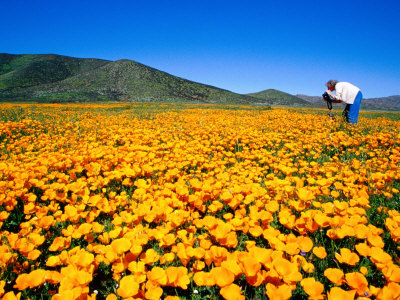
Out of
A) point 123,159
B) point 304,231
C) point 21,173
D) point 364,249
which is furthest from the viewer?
point 123,159

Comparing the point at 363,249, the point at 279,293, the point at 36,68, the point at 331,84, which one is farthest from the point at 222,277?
the point at 36,68

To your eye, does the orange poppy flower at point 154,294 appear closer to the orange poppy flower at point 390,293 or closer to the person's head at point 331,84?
the orange poppy flower at point 390,293

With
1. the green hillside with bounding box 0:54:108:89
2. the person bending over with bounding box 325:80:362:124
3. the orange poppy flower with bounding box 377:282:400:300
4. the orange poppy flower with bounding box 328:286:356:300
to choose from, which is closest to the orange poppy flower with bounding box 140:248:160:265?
the orange poppy flower with bounding box 328:286:356:300

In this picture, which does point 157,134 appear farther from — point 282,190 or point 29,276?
point 29,276

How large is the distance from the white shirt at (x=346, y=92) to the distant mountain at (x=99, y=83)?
3937cm

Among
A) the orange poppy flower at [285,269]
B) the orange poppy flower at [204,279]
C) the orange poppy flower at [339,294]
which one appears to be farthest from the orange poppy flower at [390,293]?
the orange poppy flower at [204,279]

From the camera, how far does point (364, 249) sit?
1471mm

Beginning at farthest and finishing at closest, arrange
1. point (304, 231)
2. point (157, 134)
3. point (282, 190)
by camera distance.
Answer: point (157, 134), point (282, 190), point (304, 231)

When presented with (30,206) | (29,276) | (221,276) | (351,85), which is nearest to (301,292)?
(221,276)

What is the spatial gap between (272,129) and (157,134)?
156 inches

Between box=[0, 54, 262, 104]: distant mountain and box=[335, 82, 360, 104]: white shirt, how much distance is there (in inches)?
1550

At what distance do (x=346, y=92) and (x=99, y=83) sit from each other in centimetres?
5887

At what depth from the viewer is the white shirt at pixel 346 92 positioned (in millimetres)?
7723

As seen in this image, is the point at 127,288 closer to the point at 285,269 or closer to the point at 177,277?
the point at 177,277
